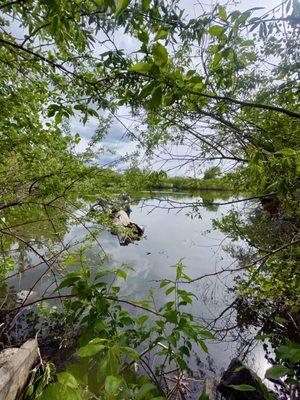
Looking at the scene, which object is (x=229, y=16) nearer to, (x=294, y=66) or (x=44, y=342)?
(x=294, y=66)

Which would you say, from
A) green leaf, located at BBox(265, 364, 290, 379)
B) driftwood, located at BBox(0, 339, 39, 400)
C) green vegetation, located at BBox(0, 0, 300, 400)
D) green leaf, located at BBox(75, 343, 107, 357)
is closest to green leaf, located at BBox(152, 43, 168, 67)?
green vegetation, located at BBox(0, 0, 300, 400)

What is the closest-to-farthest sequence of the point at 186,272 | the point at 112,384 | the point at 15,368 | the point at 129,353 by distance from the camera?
the point at 112,384 < the point at 129,353 < the point at 15,368 < the point at 186,272

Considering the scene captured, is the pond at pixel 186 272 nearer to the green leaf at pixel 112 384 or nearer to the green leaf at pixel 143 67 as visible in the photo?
the green leaf at pixel 112 384

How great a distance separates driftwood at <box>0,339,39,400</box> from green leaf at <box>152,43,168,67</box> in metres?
1.71

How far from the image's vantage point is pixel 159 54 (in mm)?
841

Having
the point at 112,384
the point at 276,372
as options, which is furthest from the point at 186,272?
the point at 112,384

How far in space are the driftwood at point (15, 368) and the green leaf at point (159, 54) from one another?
1.71 metres

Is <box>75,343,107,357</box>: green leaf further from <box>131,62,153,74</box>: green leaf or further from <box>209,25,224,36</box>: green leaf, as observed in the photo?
<box>209,25,224,36</box>: green leaf

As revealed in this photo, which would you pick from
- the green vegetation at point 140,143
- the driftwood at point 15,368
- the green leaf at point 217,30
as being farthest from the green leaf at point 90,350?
the green leaf at point 217,30

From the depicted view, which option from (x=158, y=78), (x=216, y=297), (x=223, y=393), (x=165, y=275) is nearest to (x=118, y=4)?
(x=158, y=78)

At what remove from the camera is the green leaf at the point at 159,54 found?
0.83 meters

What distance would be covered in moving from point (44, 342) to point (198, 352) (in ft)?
7.46

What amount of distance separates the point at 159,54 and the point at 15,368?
2.15 metres

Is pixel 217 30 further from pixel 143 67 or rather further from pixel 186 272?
pixel 186 272
